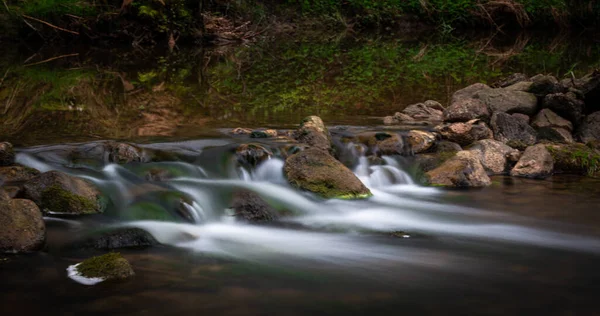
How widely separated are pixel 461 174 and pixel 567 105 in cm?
240

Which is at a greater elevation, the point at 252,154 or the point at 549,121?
the point at 549,121

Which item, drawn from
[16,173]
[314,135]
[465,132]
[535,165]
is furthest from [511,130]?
[16,173]

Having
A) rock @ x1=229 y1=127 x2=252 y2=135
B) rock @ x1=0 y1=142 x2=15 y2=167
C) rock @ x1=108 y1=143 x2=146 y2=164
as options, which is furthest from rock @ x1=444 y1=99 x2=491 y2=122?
rock @ x1=0 y1=142 x2=15 y2=167

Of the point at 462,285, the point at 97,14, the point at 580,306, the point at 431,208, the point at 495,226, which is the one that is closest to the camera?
the point at 580,306

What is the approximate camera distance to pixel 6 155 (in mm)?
6262

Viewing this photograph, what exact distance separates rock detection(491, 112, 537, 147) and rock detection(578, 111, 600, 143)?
0.70 m

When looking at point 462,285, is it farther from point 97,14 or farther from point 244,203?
A: point 97,14

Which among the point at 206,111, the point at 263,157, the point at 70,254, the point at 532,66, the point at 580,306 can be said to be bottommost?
the point at 580,306

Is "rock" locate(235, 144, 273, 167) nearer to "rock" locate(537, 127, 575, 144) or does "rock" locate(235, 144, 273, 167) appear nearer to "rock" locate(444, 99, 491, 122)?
"rock" locate(444, 99, 491, 122)

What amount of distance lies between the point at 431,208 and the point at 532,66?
10583 millimetres

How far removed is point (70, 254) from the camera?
4.61 meters

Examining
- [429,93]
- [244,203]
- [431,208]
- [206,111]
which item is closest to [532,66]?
[429,93]

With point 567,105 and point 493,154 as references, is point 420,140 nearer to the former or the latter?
point 493,154

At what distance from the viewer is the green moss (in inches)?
212
